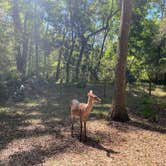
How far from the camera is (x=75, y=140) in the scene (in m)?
6.27

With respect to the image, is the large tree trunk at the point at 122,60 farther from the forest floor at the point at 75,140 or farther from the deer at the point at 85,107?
the deer at the point at 85,107

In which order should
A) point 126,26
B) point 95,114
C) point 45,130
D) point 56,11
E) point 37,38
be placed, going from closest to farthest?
point 45,130 → point 126,26 → point 95,114 → point 56,11 → point 37,38

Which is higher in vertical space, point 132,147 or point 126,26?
point 126,26

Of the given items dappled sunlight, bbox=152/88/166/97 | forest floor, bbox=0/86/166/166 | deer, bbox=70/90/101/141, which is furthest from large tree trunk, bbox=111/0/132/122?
dappled sunlight, bbox=152/88/166/97

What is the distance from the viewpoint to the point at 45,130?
23.5 feet

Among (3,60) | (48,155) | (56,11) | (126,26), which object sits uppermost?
(56,11)

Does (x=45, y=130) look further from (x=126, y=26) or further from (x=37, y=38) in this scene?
(x=37, y=38)

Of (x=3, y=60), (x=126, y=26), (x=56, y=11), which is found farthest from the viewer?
(x=56, y=11)

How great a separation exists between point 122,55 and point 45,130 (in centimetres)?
307

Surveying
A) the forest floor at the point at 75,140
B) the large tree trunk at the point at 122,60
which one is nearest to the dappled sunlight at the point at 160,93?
the forest floor at the point at 75,140

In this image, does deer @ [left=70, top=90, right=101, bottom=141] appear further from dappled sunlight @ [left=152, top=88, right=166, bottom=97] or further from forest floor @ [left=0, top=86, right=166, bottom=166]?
dappled sunlight @ [left=152, top=88, right=166, bottom=97]

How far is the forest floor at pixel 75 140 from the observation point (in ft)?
17.0

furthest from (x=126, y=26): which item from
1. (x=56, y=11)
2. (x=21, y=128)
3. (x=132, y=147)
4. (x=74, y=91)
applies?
(x=56, y=11)

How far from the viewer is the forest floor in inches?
204
